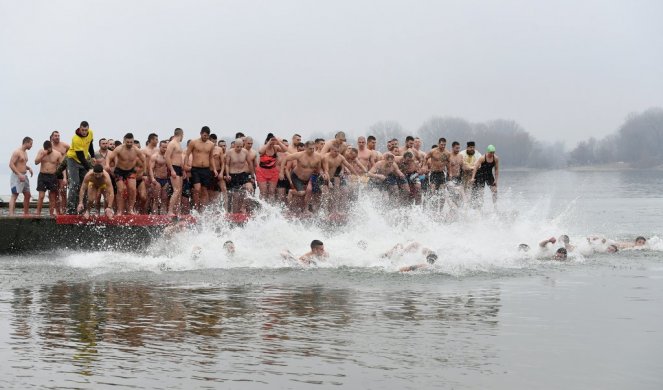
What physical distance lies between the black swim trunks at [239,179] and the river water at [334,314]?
1.35m

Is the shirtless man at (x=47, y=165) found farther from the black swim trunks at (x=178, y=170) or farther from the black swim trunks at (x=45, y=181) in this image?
the black swim trunks at (x=178, y=170)

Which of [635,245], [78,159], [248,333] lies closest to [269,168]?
[78,159]

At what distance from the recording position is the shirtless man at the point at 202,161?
21.5 meters

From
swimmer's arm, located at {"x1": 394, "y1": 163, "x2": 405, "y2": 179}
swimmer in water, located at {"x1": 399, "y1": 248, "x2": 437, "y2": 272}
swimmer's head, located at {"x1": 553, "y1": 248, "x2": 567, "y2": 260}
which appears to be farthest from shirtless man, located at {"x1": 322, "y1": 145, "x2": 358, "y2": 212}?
swimmer's head, located at {"x1": 553, "y1": 248, "x2": 567, "y2": 260}

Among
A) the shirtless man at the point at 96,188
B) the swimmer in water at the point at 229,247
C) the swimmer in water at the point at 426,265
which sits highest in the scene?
the shirtless man at the point at 96,188

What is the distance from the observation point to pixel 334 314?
13.2 metres

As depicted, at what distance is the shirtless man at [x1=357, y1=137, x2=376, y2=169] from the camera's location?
23.9 meters

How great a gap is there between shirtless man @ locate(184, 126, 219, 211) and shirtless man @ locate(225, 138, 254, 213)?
19.3 inches

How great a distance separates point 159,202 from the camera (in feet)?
74.5

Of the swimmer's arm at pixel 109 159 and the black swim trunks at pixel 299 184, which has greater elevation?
the swimmer's arm at pixel 109 159

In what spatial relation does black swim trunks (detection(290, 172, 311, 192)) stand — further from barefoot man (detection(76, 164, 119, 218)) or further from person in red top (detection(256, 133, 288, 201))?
barefoot man (detection(76, 164, 119, 218))

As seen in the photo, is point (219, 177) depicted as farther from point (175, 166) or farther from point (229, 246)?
point (229, 246)

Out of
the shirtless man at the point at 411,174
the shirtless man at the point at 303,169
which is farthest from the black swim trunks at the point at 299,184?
the shirtless man at the point at 411,174

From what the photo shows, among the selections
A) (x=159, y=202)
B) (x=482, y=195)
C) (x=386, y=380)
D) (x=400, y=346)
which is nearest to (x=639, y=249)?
(x=482, y=195)
